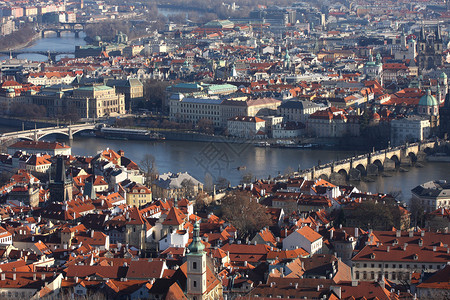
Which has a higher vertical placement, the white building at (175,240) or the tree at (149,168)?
the white building at (175,240)

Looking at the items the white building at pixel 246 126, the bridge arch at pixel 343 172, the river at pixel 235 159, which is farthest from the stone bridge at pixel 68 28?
the bridge arch at pixel 343 172

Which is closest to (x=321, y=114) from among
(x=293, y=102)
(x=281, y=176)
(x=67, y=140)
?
(x=293, y=102)

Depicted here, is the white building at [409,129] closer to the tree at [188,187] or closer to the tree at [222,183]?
the tree at [222,183]

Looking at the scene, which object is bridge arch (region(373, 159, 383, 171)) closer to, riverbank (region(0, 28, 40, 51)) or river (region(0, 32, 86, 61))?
river (region(0, 32, 86, 61))

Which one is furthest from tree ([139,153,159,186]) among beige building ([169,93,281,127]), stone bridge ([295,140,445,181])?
beige building ([169,93,281,127])

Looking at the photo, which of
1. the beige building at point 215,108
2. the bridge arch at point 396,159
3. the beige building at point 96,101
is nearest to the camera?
the bridge arch at point 396,159

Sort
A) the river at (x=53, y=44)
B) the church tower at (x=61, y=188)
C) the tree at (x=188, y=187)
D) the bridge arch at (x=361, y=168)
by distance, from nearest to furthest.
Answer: the church tower at (x=61, y=188) → the tree at (x=188, y=187) → the bridge arch at (x=361, y=168) → the river at (x=53, y=44)

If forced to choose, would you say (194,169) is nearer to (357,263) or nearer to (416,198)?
(416,198)
